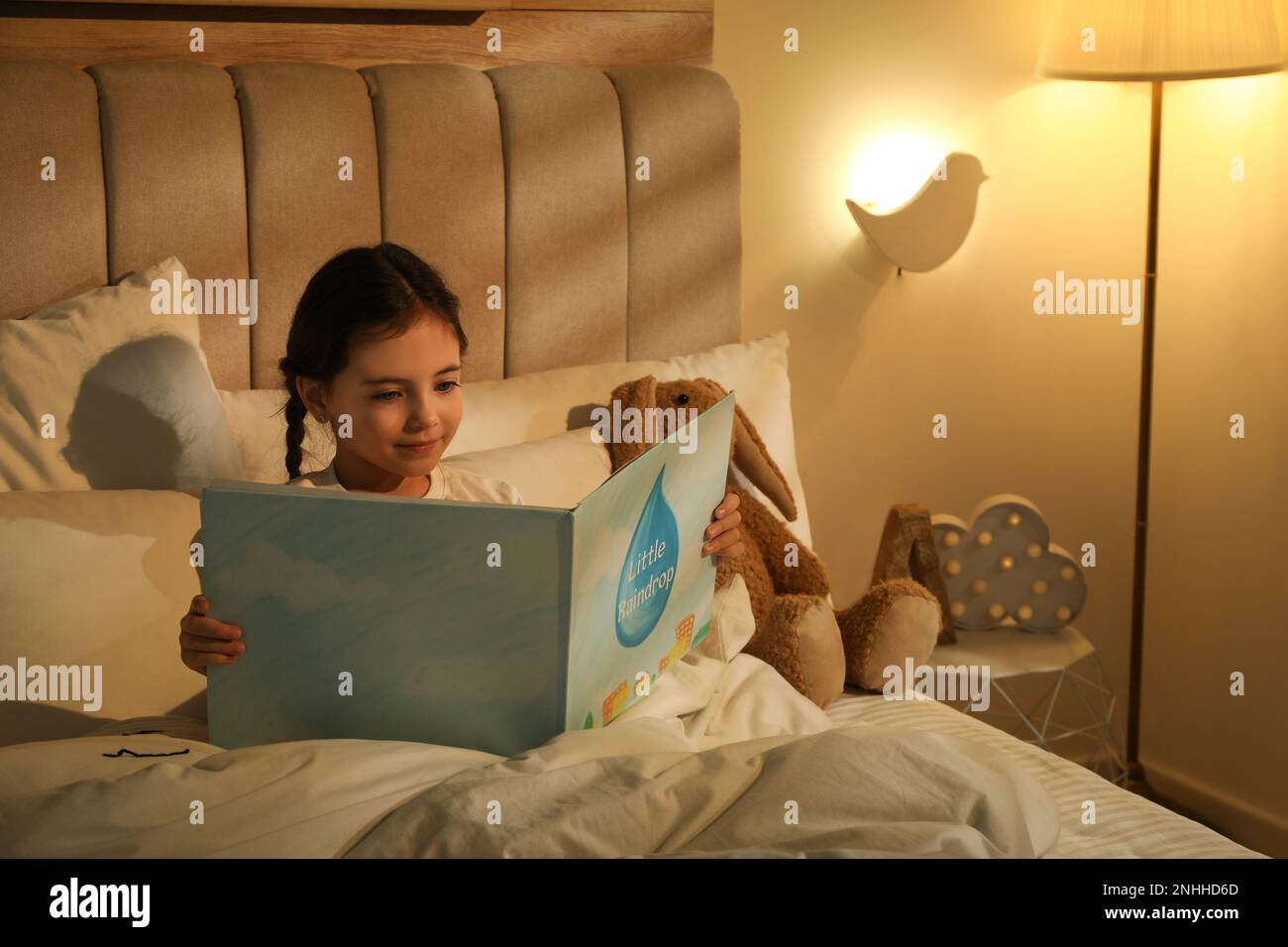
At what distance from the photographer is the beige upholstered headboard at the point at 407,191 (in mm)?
1692

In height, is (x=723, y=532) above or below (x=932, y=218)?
below

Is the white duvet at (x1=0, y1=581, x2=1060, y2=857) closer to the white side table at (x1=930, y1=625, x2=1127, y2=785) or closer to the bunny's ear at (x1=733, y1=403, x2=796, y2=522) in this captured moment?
the bunny's ear at (x1=733, y1=403, x2=796, y2=522)

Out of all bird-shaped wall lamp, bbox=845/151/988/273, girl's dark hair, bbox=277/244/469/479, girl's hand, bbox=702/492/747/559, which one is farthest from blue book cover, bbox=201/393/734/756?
bird-shaped wall lamp, bbox=845/151/988/273

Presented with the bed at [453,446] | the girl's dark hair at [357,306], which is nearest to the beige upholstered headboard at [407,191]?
the bed at [453,446]

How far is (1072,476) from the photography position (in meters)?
2.57

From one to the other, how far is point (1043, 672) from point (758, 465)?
2.37ft

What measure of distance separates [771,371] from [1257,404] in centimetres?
90

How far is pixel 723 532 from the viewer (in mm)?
1473

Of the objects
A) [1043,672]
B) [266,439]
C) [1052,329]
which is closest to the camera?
[266,439]

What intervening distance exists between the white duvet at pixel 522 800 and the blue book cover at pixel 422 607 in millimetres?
53

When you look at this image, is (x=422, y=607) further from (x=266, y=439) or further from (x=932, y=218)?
(x=932, y=218)

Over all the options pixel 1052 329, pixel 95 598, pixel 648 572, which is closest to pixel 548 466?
pixel 648 572

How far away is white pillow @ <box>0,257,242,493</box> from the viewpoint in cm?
151
